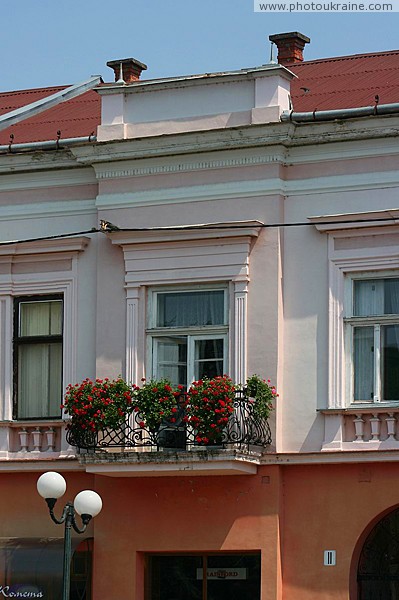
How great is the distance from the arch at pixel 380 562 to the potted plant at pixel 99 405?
372cm

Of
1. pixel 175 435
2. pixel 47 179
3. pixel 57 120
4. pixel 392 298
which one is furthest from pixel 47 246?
pixel 392 298

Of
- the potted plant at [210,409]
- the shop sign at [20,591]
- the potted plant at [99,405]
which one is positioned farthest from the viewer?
the shop sign at [20,591]

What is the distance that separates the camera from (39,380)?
22.7 m

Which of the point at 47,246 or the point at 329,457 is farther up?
the point at 47,246

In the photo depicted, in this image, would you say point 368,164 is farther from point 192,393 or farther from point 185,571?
point 185,571

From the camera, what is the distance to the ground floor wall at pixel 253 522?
20.3m

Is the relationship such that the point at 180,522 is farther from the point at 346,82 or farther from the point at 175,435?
the point at 346,82

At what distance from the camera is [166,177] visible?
21953 millimetres

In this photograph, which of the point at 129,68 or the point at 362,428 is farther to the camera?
the point at 129,68

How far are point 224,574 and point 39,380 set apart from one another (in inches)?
160

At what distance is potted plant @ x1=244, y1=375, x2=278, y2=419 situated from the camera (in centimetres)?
2059

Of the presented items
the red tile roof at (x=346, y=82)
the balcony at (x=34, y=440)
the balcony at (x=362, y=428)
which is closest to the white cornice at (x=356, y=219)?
Answer: the red tile roof at (x=346, y=82)

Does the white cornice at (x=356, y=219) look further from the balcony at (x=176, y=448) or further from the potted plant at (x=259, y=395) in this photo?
the balcony at (x=176, y=448)

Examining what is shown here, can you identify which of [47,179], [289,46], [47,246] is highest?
[289,46]
